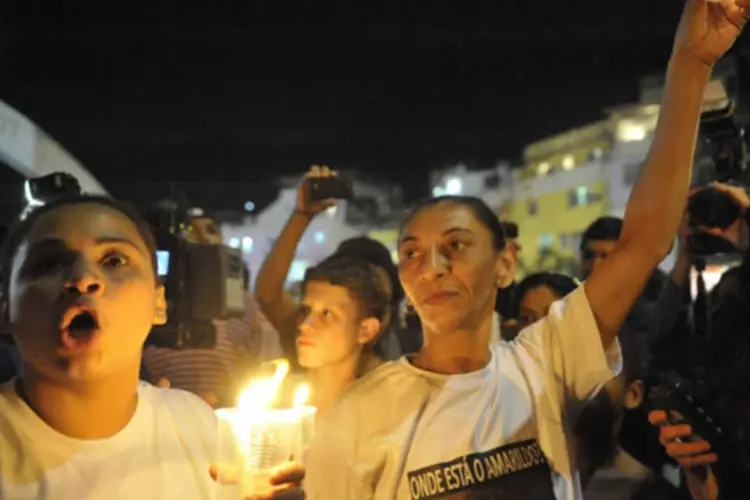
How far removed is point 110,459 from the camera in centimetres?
157

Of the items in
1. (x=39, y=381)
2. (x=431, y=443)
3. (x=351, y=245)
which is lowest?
(x=431, y=443)

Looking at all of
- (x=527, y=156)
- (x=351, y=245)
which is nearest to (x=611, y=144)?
(x=527, y=156)

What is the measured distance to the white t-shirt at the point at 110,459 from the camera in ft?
4.94

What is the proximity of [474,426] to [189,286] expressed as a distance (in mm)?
1386

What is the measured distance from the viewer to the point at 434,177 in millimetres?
23250

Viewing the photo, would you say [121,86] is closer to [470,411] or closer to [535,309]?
[535,309]

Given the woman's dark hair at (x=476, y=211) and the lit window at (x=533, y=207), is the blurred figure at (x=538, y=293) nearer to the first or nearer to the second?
the woman's dark hair at (x=476, y=211)

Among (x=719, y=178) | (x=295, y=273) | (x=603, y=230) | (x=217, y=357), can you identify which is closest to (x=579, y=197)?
(x=295, y=273)

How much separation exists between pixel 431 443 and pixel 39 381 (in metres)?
0.86

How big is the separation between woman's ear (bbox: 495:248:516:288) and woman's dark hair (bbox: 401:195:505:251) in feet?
0.08

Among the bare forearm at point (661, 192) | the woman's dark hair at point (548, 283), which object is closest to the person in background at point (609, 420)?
the woman's dark hair at point (548, 283)

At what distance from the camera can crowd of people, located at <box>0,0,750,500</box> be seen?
1550mm

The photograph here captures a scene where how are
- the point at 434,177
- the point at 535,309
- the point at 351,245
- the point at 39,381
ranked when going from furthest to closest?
the point at 434,177 < the point at 351,245 < the point at 535,309 < the point at 39,381

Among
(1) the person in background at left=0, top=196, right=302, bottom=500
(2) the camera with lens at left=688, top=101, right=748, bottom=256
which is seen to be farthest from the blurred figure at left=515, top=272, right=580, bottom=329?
(1) the person in background at left=0, top=196, right=302, bottom=500
